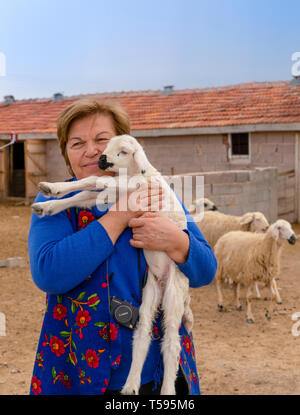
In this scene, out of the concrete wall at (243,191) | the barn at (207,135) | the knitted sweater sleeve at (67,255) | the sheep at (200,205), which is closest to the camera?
the knitted sweater sleeve at (67,255)

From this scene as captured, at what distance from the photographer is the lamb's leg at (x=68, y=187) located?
1.91m

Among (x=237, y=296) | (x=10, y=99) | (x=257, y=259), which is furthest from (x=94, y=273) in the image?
(x=10, y=99)

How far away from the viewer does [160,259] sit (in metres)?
1.90

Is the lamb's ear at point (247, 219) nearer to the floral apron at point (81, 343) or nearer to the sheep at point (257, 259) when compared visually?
the sheep at point (257, 259)

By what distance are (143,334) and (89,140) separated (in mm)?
796

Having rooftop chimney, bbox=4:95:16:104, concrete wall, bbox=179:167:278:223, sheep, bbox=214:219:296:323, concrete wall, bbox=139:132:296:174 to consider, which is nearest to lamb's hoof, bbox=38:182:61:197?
sheep, bbox=214:219:296:323

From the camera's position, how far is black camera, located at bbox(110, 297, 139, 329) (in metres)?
1.77

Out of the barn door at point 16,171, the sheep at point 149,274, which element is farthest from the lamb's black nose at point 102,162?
the barn door at point 16,171

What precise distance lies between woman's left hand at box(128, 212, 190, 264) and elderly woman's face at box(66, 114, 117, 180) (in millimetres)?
291

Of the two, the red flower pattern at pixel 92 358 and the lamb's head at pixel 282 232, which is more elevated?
the lamb's head at pixel 282 232

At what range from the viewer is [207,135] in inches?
551

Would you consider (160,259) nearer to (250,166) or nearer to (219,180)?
(219,180)

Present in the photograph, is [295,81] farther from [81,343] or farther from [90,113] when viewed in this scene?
[81,343]

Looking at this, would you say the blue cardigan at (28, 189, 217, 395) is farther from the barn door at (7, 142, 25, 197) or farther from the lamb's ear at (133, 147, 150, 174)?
the barn door at (7, 142, 25, 197)
